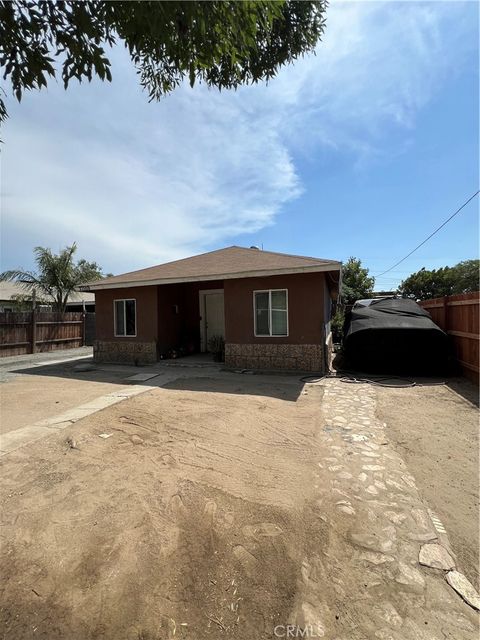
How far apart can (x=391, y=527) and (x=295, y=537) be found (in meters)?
0.80

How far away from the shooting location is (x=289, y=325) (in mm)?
9555

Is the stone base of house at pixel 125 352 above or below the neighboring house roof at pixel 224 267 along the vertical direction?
below

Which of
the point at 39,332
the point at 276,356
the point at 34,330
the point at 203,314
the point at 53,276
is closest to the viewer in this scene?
the point at 276,356

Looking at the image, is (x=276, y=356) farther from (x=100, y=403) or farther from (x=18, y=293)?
(x=18, y=293)

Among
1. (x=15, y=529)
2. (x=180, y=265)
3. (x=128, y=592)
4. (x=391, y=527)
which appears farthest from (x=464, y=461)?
(x=180, y=265)

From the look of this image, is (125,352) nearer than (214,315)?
Yes

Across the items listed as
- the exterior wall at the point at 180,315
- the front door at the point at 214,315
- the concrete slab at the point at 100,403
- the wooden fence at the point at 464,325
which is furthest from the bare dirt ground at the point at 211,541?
the front door at the point at 214,315

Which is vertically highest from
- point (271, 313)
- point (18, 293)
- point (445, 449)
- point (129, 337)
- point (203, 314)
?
point (18, 293)

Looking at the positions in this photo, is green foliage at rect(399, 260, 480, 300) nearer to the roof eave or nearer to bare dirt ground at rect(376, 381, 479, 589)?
the roof eave

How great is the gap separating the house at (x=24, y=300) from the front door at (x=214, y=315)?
11078mm

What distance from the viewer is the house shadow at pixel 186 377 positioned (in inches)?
299

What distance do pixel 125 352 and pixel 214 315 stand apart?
351 cm

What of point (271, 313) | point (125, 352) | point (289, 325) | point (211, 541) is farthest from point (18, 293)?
point (211, 541)

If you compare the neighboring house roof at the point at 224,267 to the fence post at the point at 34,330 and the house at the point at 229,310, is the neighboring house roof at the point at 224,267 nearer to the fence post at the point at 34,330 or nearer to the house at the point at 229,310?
the house at the point at 229,310
